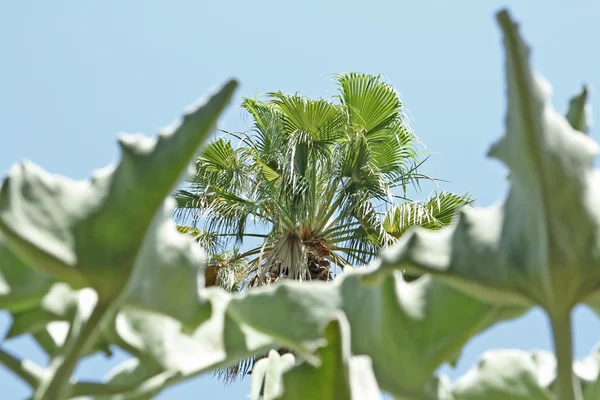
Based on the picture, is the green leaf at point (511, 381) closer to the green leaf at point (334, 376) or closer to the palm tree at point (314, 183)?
the green leaf at point (334, 376)

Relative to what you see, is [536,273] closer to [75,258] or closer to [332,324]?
[332,324]

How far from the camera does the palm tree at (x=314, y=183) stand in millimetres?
Result: 6176

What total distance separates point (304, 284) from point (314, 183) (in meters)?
5.87

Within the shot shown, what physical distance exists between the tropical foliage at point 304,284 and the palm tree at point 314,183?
5.47m

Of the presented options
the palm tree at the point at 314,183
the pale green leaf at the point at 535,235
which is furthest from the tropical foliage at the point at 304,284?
A: the palm tree at the point at 314,183

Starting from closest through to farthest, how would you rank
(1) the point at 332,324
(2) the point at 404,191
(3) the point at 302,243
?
(1) the point at 332,324 < (3) the point at 302,243 < (2) the point at 404,191

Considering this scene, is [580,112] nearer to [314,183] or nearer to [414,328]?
[414,328]

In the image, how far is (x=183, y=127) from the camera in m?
0.40

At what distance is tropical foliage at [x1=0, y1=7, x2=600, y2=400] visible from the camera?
0.38 meters

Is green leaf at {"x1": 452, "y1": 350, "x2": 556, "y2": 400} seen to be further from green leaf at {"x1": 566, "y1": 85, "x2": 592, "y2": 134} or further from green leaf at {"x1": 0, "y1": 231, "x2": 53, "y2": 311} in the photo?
green leaf at {"x1": 0, "y1": 231, "x2": 53, "y2": 311}

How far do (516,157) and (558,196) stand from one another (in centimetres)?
3

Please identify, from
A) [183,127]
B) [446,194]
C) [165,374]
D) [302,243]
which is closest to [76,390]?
[165,374]

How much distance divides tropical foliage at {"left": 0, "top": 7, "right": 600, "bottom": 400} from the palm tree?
5465 mm

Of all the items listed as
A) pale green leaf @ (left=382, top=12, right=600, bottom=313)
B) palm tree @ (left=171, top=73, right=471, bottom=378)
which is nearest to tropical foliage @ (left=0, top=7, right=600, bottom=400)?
pale green leaf @ (left=382, top=12, right=600, bottom=313)
